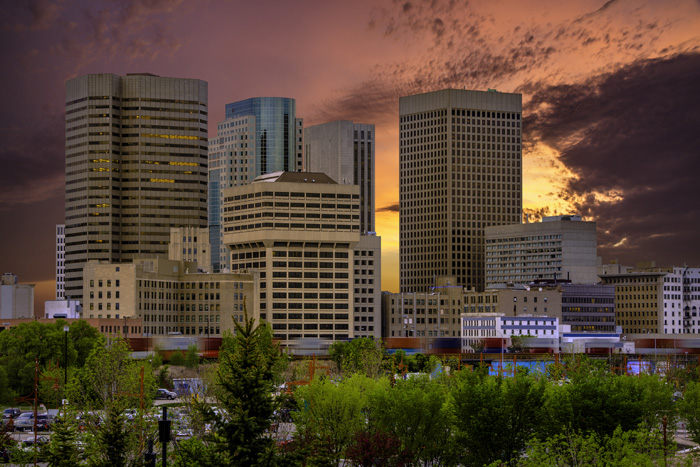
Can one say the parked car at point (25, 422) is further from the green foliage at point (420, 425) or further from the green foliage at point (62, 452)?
the green foliage at point (62, 452)

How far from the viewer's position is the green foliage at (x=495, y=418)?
102188 millimetres

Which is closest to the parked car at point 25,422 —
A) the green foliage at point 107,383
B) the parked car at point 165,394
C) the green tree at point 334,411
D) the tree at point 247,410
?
the green foliage at point 107,383

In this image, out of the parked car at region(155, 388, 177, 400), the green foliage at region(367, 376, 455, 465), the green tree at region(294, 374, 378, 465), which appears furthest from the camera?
the parked car at region(155, 388, 177, 400)

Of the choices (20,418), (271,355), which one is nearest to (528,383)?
(271,355)

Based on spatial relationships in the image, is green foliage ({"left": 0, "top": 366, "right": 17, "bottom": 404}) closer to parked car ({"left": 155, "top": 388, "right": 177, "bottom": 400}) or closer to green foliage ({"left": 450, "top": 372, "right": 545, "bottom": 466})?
parked car ({"left": 155, "top": 388, "right": 177, "bottom": 400})

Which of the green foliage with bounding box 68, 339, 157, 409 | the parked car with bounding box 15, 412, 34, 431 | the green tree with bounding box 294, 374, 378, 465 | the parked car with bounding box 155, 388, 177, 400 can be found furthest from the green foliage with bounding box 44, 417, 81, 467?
the parked car with bounding box 155, 388, 177, 400

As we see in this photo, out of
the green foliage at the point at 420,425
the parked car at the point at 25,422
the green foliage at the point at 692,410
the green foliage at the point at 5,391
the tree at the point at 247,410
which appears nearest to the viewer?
the tree at the point at 247,410

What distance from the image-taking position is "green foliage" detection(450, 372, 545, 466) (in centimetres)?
10219

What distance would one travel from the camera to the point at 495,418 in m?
102

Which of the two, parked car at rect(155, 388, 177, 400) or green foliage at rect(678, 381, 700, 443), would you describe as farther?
parked car at rect(155, 388, 177, 400)

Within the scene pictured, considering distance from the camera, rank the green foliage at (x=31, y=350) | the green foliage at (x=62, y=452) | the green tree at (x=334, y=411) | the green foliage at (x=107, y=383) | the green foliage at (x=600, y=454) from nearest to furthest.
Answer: the green foliage at (x=62, y=452)
the green foliage at (x=600, y=454)
the green tree at (x=334, y=411)
the green foliage at (x=107, y=383)
the green foliage at (x=31, y=350)

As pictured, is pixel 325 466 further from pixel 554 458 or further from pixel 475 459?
pixel 475 459

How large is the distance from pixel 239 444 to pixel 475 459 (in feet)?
138

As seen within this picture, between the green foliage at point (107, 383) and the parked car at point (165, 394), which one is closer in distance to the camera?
the green foliage at point (107, 383)
